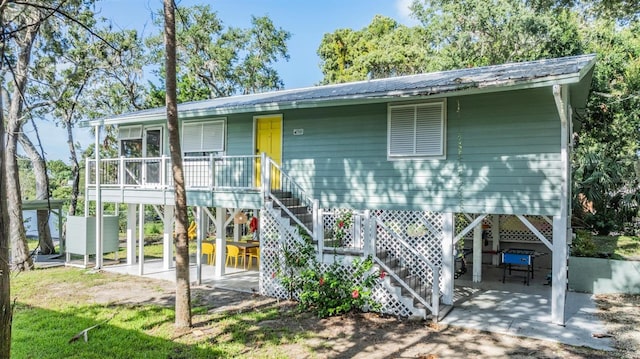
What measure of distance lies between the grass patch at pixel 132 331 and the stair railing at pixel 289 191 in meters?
1.80

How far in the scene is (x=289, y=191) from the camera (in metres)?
10.5

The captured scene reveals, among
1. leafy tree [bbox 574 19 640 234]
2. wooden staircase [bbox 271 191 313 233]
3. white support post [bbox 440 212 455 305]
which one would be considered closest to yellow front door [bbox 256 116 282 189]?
wooden staircase [bbox 271 191 313 233]

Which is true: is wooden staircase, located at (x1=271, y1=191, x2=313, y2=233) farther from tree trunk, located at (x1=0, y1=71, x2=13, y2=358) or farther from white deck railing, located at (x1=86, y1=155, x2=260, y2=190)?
tree trunk, located at (x1=0, y1=71, x2=13, y2=358)

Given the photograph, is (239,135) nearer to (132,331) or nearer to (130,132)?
(130,132)

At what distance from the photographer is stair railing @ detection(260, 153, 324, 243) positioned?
28.5ft

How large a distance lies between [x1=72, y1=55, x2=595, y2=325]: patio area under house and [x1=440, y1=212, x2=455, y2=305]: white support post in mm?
21

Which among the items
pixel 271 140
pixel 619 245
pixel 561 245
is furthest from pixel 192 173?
pixel 619 245

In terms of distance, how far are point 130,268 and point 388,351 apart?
364 inches

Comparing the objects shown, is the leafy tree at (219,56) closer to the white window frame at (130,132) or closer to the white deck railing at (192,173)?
the white window frame at (130,132)

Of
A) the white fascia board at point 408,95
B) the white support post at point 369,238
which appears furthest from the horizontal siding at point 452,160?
the white support post at point 369,238

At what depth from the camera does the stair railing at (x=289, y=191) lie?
8695mm

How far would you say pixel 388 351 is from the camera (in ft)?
20.0

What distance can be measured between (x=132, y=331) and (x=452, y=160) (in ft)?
22.1

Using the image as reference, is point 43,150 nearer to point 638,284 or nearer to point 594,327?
point 594,327
